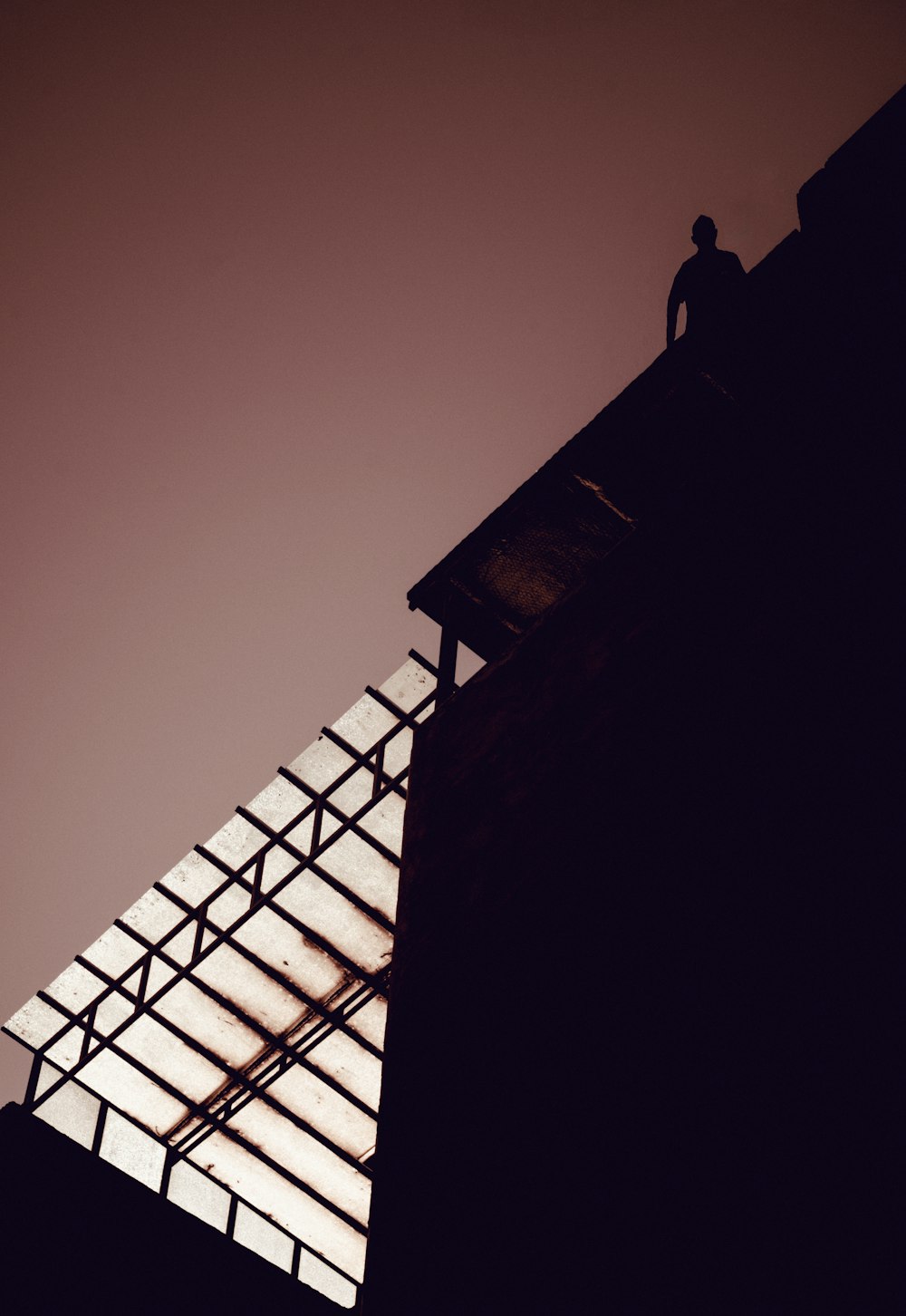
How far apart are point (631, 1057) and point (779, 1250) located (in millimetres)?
852

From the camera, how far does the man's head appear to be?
725cm

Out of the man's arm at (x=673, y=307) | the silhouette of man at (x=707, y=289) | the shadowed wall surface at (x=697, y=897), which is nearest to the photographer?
the shadowed wall surface at (x=697, y=897)

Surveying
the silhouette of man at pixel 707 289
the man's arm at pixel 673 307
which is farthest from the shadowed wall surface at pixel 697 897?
the man's arm at pixel 673 307

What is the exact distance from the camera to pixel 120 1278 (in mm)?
5473

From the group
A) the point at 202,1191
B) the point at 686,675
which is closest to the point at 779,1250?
the point at 686,675

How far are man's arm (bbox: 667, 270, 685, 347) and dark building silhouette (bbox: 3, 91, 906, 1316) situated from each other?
60 centimetres

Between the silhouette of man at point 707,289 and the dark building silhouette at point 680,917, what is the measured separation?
0.57 ft

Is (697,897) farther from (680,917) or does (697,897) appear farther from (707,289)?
(707,289)

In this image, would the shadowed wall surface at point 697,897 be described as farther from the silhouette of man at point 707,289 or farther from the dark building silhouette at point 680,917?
the silhouette of man at point 707,289

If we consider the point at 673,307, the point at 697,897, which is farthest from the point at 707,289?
the point at 697,897

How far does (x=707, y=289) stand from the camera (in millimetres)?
6809

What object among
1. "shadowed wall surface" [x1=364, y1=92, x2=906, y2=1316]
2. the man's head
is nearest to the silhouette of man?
the man's head

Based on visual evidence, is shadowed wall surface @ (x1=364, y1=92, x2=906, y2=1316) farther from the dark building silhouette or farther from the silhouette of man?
the silhouette of man

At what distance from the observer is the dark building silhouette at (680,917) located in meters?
3.33
